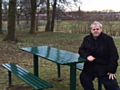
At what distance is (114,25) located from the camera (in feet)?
73.9

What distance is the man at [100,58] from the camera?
4234mm

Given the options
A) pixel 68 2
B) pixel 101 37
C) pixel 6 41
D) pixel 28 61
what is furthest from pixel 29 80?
pixel 68 2

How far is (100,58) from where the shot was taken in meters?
4.35

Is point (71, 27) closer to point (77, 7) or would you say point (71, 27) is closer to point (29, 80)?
point (77, 7)

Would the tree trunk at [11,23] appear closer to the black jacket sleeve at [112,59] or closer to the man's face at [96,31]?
the man's face at [96,31]

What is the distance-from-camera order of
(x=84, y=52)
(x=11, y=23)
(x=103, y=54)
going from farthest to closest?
(x=11, y=23), (x=84, y=52), (x=103, y=54)

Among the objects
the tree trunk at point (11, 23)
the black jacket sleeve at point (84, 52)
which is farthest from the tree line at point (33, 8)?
the black jacket sleeve at point (84, 52)

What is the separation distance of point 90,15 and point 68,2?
287 cm

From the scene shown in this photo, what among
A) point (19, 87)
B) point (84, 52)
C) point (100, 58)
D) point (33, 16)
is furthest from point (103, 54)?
point (33, 16)

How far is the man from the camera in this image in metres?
4.23

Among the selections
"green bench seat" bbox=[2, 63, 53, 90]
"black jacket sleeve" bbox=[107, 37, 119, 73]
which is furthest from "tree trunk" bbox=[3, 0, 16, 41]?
"black jacket sleeve" bbox=[107, 37, 119, 73]

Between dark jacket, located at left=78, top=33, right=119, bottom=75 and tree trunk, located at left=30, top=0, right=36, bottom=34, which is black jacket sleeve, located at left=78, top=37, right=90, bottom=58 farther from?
tree trunk, located at left=30, top=0, right=36, bottom=34

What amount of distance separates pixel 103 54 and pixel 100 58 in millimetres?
89

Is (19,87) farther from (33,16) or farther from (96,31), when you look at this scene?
(33,16)
